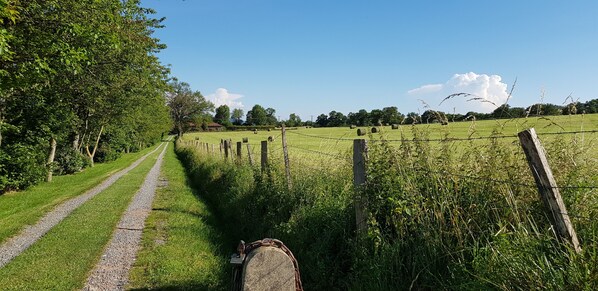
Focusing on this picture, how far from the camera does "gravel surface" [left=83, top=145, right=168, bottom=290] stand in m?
5.79

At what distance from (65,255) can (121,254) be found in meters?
0.96

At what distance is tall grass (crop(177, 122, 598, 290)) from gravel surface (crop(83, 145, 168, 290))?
2.66m

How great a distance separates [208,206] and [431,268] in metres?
9.06

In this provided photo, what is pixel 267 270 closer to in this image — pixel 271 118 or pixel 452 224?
pixel 452 224

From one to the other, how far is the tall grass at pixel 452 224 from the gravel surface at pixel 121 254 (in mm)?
2663

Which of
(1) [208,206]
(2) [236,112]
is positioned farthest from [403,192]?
(2) [236,112]

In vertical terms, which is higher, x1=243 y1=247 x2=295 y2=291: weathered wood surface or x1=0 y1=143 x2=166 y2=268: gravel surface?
x1=243 y1=247 x2=295 y2=291: weathered wood surface

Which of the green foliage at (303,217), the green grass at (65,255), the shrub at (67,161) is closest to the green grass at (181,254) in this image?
the green foliage at (303,217)

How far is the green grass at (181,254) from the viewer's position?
582 cm

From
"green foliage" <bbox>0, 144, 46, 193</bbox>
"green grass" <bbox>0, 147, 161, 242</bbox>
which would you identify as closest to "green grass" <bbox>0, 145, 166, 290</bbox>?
"green grass" <bbox>0, 147, 161, 242</bbox>

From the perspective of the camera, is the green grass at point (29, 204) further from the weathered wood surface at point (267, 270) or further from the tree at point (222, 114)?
the tree at point (222, 114)

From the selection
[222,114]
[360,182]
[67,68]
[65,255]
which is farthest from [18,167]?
[222,114]

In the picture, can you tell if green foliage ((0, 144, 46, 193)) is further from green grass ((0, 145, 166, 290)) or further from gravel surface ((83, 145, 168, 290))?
gravel surface ((83, 145, 168, 290))

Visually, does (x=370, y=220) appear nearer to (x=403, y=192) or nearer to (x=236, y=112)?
(x=403, y=192)
